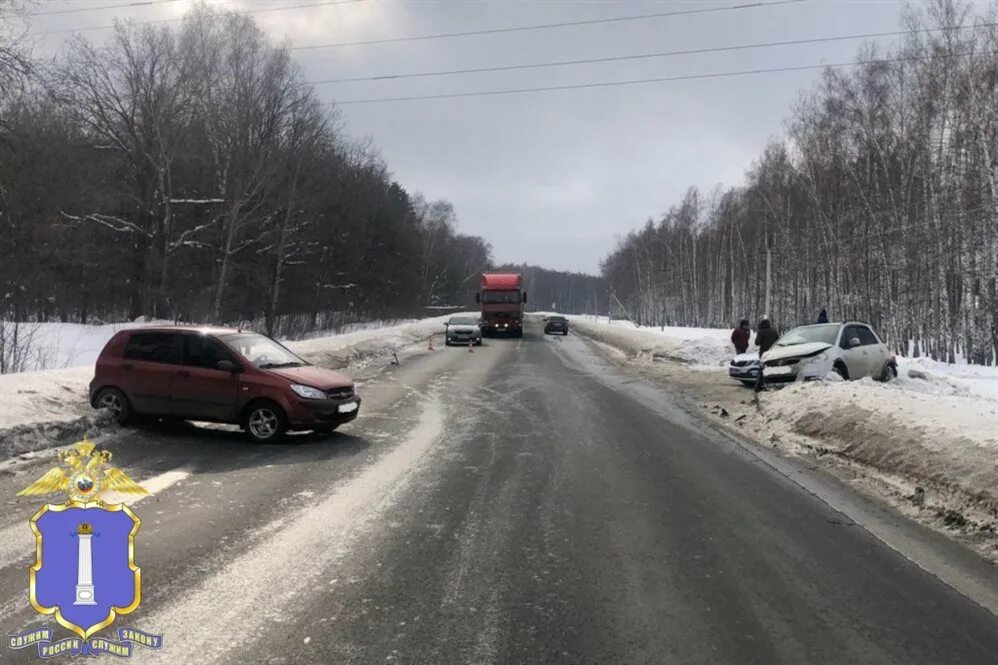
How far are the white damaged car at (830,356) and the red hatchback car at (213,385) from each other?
9.94 metres

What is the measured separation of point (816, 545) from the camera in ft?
17.1

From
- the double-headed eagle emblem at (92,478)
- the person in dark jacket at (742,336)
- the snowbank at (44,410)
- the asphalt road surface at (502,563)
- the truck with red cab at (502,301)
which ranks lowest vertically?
the asphalt road surface at (502,563)

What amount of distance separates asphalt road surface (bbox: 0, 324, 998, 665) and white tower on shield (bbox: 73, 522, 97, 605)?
27 centimetres

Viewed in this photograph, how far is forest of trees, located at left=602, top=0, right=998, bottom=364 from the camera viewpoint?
2608 centimetres

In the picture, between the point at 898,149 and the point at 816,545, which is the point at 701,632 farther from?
the point at 898,149

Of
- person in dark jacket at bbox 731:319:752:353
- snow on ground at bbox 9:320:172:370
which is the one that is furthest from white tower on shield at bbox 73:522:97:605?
person in dark jacket at bbox 731:319:752:353

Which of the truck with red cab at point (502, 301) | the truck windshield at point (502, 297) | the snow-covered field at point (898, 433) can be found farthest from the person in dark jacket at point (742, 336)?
the truck windshield at point (502, 297)

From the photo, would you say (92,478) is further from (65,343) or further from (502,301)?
(502,301)

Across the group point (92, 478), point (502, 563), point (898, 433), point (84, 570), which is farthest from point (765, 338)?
point (84, 570)

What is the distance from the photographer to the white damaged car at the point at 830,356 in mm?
14227

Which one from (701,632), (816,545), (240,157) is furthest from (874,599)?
(240,157)

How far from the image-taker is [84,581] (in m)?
3.69

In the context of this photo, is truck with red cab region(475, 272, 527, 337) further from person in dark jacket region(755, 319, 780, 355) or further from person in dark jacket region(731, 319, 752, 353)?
person in dark jacket region(755, 319, 780, 355)

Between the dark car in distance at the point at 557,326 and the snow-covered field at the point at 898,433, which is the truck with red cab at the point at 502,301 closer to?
the dark car in distance at the point at 557,326
